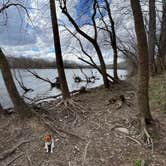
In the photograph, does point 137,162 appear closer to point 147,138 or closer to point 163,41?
Answer: point 147,138

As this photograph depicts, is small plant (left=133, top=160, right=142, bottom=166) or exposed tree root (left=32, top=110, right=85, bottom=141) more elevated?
exposed tree root (left=32, top=110, right=85, bottom=141)

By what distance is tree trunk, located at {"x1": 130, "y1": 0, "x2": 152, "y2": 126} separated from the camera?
5.51 m

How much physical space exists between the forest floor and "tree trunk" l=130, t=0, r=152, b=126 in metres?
0.35

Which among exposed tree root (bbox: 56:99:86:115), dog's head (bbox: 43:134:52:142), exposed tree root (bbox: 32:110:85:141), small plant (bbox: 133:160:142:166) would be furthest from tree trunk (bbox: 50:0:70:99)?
small plant (bbox: 133:160:142:166)

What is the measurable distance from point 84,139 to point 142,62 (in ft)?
7.07

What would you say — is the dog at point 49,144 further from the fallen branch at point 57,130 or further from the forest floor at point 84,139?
the fallen branch at point 57,130

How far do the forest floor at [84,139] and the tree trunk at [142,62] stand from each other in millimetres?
354

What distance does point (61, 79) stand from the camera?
9102 mm

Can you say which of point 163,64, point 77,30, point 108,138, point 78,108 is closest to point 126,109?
point 78,108

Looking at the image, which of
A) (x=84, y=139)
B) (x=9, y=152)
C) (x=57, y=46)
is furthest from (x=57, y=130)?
(x=57, y=46)

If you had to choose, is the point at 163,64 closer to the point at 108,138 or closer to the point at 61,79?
the point at 61,79

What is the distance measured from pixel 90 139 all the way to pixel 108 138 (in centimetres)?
41

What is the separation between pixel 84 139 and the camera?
19.4 ft

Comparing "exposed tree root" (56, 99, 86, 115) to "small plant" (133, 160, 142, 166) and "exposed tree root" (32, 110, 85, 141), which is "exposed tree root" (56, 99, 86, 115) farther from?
"small plant" (133, 160, 142, 166)
